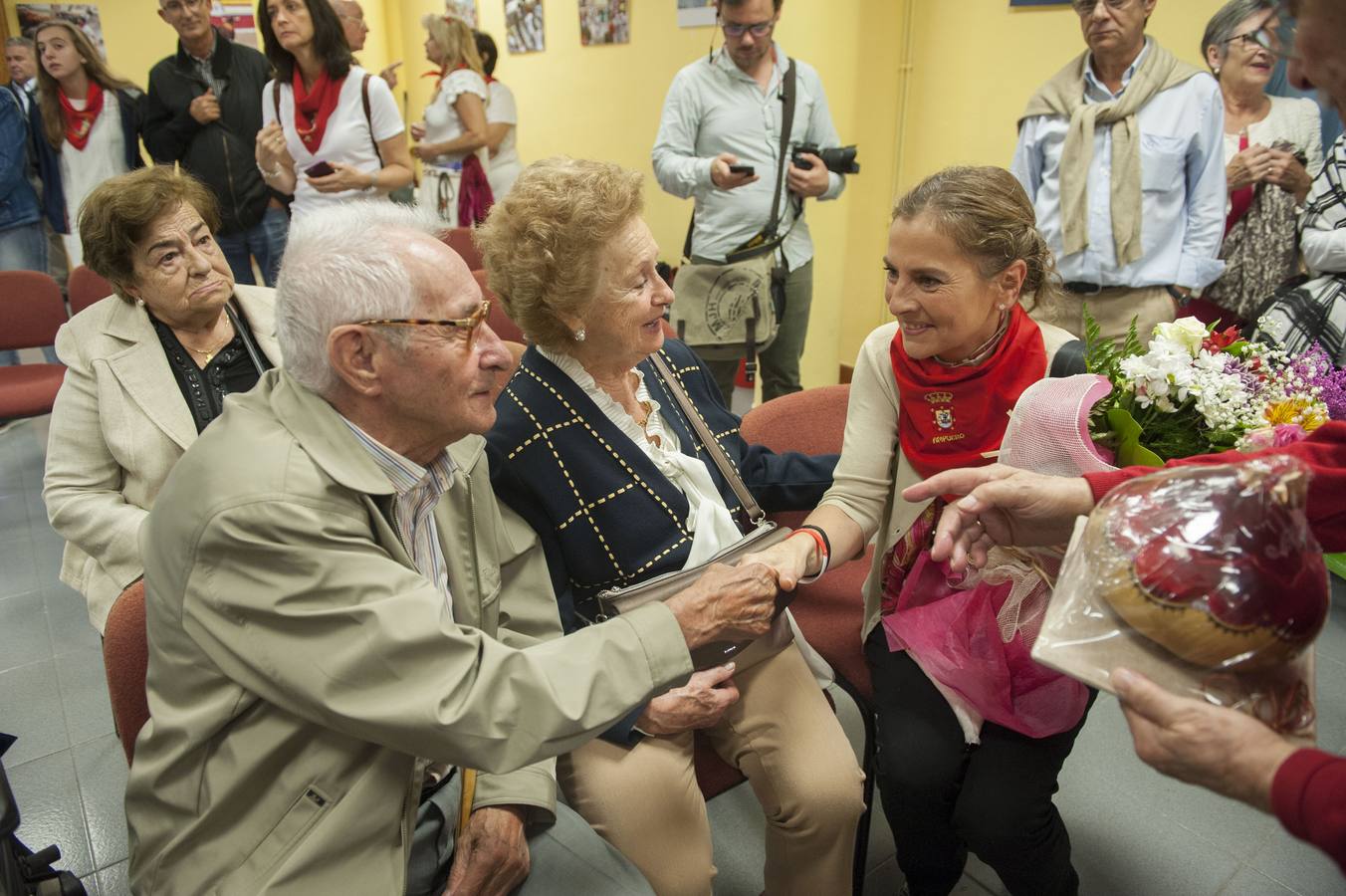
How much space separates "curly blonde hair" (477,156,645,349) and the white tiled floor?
142 centimetres

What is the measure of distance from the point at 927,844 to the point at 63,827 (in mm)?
2177

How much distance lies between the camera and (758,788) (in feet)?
5.54

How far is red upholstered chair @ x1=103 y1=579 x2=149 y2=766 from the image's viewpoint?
133 centimetres

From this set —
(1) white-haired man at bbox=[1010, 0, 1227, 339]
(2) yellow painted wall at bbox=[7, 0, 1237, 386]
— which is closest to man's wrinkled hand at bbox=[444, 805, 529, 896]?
(1) white-haired man at bbox=[1010, 0, 1227, 339]

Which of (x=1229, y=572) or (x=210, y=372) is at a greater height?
(x=1229, y=572)

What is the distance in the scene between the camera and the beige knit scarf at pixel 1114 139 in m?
2.96

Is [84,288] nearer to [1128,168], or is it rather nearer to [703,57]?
[703,57]

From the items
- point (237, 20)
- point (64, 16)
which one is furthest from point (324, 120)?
point (237, 20)

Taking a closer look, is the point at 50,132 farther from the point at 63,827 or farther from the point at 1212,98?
the point at 1212,98

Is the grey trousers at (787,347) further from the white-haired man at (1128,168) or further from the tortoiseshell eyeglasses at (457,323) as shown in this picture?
the tortoiseshell eyeglasses at (457,323)

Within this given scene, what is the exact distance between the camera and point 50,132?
4719mm

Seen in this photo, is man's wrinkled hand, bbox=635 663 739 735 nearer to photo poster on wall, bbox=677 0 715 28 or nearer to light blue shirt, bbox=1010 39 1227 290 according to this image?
light blue shirt, bbox=1010 39 1227 290

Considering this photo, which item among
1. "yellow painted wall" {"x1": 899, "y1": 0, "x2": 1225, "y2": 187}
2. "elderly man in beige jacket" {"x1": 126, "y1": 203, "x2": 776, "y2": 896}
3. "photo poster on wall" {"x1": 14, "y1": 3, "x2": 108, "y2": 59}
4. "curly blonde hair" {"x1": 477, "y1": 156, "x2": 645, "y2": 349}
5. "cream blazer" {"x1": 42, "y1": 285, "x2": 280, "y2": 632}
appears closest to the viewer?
"elderly man in beige jacket" {"x1": 126, "y1": 203, "x2": 776, "y2": 896}

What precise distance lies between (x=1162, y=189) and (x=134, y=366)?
323cm
